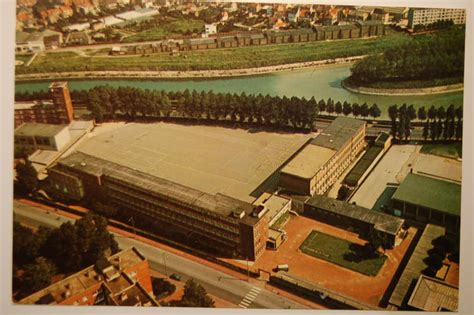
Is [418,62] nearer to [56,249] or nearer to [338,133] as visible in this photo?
[338,133]

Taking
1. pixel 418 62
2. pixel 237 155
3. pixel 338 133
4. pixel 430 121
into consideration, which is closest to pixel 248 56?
pixel 237 155

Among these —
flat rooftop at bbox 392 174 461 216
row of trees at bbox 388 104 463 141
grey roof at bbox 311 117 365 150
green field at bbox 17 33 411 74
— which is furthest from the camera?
grey roof at bbox 311 117 365 150

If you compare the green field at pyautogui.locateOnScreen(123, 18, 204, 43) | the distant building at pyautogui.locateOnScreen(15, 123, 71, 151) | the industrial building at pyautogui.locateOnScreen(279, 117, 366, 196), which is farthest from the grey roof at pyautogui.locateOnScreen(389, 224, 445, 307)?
the distant building at pyautogui.locateOnScreen(15, 123, 71, 151)

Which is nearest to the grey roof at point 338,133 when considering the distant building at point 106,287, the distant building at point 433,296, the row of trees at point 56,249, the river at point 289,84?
the river at point 289,84

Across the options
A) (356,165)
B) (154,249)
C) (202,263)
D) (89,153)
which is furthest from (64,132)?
(356,165)

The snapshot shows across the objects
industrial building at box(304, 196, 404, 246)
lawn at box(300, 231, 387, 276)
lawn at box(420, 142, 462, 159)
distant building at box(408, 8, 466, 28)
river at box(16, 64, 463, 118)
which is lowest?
lawn at box(300, 231, 387, 276)

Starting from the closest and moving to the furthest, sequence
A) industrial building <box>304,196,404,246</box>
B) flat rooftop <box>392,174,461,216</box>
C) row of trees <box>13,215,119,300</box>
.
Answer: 1. row of trees <box>13,215,119,300</box>
2. flat rooftop <box>392,174,461,216</box>
3. industrial building <box>304,196,404,246</box>

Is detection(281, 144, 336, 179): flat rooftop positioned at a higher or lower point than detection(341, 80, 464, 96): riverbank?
A: lower

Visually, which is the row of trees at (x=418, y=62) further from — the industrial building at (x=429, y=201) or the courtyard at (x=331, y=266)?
the courtyard at (x=331, y=266)

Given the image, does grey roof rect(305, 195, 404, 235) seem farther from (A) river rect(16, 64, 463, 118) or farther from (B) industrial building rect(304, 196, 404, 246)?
(A) river rect(16, 64, 463, 118)
